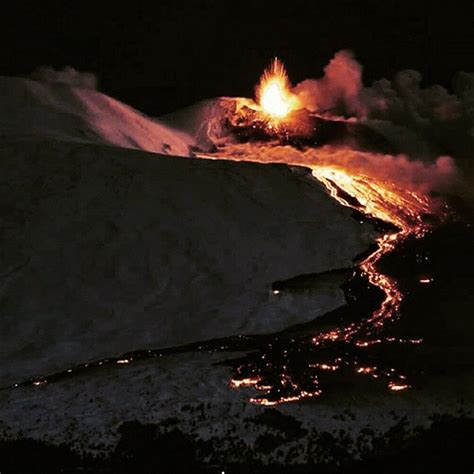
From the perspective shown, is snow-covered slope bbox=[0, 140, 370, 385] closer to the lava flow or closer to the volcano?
the volcano

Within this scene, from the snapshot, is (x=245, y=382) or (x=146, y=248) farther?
(x=146, y=248)

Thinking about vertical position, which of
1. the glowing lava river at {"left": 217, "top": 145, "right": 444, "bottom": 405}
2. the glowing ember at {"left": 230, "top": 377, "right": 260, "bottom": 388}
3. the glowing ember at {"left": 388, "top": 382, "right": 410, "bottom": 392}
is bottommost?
the glowing ember at {"left": 388, "top": 382, "right": 410, "bottom": 392}

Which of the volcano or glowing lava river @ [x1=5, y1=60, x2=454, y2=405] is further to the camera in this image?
glowing lava river @ [x1=5, y1=60, x2=454, y2=405]

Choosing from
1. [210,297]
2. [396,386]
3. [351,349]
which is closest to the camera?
[396,386]

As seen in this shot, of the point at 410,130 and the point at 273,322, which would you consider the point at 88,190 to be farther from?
the point at 410,130

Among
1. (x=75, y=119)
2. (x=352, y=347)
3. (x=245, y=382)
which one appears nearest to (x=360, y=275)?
(x=352, y=347)

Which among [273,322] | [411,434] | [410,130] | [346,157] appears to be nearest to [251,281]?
[273,322]

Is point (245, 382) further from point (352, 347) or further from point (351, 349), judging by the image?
point (352, 347)

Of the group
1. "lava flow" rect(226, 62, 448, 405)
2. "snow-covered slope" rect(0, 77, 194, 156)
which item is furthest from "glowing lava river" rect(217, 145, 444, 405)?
"snow-covered slope" rect(0, 77, 194, 156)

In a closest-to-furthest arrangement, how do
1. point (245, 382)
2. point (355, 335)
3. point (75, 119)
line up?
1. point (245, 382)
2. point (355, 335)
3. point (75, 119)
